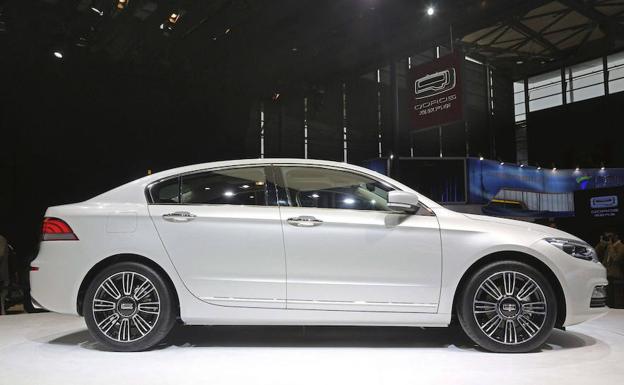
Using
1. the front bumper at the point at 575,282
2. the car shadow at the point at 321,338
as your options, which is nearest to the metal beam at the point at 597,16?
the front bumper at the point at 575,282

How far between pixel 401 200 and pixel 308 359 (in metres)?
1.16

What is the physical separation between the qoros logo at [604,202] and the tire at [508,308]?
32.3ft

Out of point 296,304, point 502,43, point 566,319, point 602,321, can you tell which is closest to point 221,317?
point 296,304

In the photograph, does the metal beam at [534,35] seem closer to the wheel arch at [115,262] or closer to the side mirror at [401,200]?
the side mirror at [401,200]

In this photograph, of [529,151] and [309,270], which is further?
[529,151]

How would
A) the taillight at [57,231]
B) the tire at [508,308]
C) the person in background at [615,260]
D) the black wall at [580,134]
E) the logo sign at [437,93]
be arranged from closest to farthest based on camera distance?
the tire at [508,308] → the taillight at [57,231] → the person in background at [615,260] → the logo sign at [437,93] → the black wall at [580,134]

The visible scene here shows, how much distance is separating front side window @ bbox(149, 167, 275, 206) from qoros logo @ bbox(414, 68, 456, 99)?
243 inches

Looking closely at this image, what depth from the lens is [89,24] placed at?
9.19 metres

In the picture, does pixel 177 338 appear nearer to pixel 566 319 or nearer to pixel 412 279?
pixel 412 279

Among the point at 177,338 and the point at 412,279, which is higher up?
the point at 412,279

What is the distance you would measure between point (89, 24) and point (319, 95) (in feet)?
17.9

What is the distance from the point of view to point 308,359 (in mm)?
2914

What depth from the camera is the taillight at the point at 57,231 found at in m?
→ 3.23

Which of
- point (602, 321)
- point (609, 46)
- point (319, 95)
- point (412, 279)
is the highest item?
point (609, 46)
